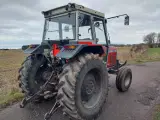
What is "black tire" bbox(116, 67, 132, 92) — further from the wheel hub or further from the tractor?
the wheel hub

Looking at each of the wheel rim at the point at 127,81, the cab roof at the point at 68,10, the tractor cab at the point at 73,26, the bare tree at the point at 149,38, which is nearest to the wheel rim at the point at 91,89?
the tractor cab at the point at 73,26

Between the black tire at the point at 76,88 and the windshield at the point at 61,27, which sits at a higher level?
the windshield at the point at 61,27

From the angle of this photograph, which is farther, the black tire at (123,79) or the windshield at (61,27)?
the black tire at (123,79)

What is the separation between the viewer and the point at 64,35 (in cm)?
388

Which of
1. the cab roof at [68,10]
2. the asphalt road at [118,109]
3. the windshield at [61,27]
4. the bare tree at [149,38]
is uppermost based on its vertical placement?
the bare tree at [149,38]

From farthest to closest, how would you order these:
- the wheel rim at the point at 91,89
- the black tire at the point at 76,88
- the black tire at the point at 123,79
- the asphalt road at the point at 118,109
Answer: the black tire at the point at 123,79 → the asphalt road at the point at 118,109 → the wheel rim at the point at 91,89 → the black tire at the point at 76,88

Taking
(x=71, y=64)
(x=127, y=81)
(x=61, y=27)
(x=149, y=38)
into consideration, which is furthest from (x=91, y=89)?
(x=149, y=38)

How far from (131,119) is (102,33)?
90.9 inches

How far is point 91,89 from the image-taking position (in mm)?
3477

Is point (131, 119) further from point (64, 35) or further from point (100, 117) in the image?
→ point (64, 35)

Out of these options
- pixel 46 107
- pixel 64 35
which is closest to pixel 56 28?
pixel 64 35

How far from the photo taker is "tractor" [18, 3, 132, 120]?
9.41 feet

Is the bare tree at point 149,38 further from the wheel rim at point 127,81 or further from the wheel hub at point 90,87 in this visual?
the wheel hub at point 90,87

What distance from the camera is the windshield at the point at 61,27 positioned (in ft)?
12.0
